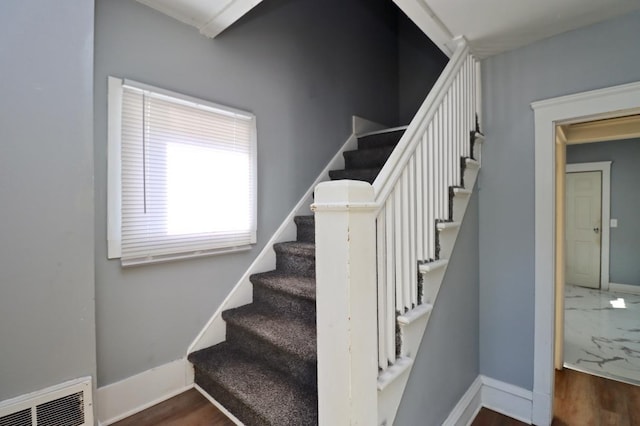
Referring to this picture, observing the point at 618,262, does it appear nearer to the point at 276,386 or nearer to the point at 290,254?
the point at 290,254

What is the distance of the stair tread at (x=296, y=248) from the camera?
6.52 ft

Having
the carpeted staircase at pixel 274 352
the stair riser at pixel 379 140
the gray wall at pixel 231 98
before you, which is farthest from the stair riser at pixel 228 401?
the stair riser at pixel 379 140

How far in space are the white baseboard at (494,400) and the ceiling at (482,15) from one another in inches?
84.0

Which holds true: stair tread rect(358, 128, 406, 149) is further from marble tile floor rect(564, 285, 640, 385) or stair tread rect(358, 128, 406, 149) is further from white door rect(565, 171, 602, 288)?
white door rect(565, 171, 602, 288)

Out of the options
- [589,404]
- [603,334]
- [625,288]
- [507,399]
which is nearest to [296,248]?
[507,399]

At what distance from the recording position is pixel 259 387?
1.50 m

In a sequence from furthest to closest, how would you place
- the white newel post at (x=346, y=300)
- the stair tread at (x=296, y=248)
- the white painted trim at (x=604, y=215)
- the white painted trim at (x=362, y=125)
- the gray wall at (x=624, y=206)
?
the white painted trim at (x=604, y=215) → the gray wall at (x=624, y=206) → the white painted trim at (x=362, y=125) → the stair tread at (x=296, y=248) → the white newel post at (x=346, y=300)

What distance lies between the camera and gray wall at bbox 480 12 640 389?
1.73 meters

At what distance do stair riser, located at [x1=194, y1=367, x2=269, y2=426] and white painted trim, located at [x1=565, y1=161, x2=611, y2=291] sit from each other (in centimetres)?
612

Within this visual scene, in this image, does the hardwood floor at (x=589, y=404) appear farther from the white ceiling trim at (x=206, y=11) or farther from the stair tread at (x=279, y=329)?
the white ceiling trim at (x=206, y=11)

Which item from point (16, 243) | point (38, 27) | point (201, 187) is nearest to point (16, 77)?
point (38, 27)

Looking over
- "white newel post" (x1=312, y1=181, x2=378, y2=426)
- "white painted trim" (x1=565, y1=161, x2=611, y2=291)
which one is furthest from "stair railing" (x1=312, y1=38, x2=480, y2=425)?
"white painted trim" (x1=565, y1=161, x2=611, y2=291)

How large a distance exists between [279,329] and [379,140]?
181cm

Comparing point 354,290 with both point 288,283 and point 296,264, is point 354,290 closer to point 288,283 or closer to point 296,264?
point 288,283
